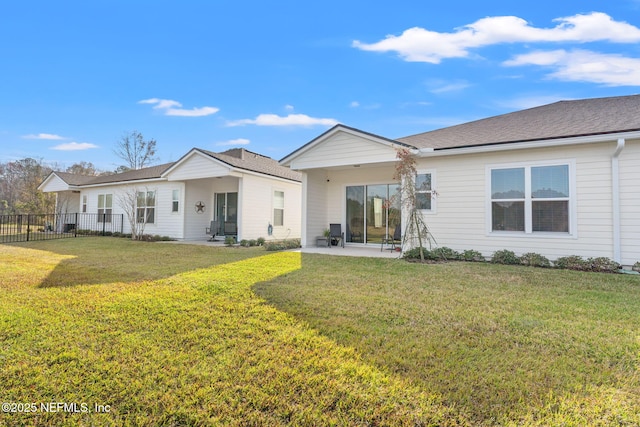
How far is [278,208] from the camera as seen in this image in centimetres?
1474

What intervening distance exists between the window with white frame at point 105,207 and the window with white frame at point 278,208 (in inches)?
410

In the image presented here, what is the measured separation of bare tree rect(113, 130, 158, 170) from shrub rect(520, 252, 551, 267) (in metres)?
36.8

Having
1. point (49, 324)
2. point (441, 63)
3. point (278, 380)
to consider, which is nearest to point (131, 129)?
point (441, 63)

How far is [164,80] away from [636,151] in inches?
716

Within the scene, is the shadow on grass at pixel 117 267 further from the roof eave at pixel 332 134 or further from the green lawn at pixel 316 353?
the roof eave at pixel 332 134

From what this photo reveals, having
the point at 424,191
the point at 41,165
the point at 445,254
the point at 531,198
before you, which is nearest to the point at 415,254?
the point at 445,254

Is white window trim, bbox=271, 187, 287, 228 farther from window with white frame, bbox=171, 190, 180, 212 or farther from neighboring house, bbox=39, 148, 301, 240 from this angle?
window with white frame, bbox=171, 190, 180, 212

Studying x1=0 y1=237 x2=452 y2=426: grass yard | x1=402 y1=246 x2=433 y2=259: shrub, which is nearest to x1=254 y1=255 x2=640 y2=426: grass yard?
x1=0 y1=237 x2=452 y2=426: grass yard

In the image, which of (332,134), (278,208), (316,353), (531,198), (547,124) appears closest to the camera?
(316,353)

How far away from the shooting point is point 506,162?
826 centimetres

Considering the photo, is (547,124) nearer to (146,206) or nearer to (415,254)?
(415,254)

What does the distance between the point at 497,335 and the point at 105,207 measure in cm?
2087

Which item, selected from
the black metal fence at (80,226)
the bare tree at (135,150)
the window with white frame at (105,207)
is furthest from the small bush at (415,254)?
the bare tree at (135,150)

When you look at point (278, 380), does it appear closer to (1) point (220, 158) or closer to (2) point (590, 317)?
(2) point (590, 317)
